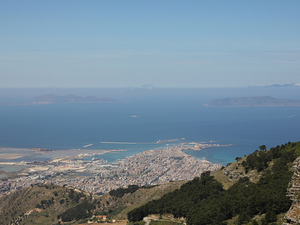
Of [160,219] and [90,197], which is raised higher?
[160,219]

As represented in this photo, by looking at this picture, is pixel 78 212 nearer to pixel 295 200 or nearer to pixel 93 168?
pixel 295 200

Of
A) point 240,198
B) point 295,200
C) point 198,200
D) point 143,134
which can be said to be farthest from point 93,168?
point 295,200

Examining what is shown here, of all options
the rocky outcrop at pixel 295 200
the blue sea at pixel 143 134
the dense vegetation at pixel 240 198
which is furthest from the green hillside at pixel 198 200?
the blue sea at pixel 143 134

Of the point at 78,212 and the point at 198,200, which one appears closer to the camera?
the point at 198,200

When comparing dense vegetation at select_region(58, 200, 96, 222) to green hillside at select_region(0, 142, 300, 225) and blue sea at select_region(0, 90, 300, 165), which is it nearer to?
green hillside at select_region(0, 142, 300, 225)

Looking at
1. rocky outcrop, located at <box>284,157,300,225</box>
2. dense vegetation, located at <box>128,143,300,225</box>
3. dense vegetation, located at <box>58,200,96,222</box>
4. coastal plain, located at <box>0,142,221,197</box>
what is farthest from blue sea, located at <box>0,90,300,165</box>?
rocky outcrop, located at <box>284,157,300,225</box>

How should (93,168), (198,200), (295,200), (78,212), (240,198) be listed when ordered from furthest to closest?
(93,168) → (78,212) → (198,200) → (240,198) → (295,200)

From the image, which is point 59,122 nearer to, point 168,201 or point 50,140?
point 50,140

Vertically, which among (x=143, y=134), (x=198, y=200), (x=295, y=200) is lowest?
(x=143, y=134)

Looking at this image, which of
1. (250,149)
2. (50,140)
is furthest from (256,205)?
(50,140)
